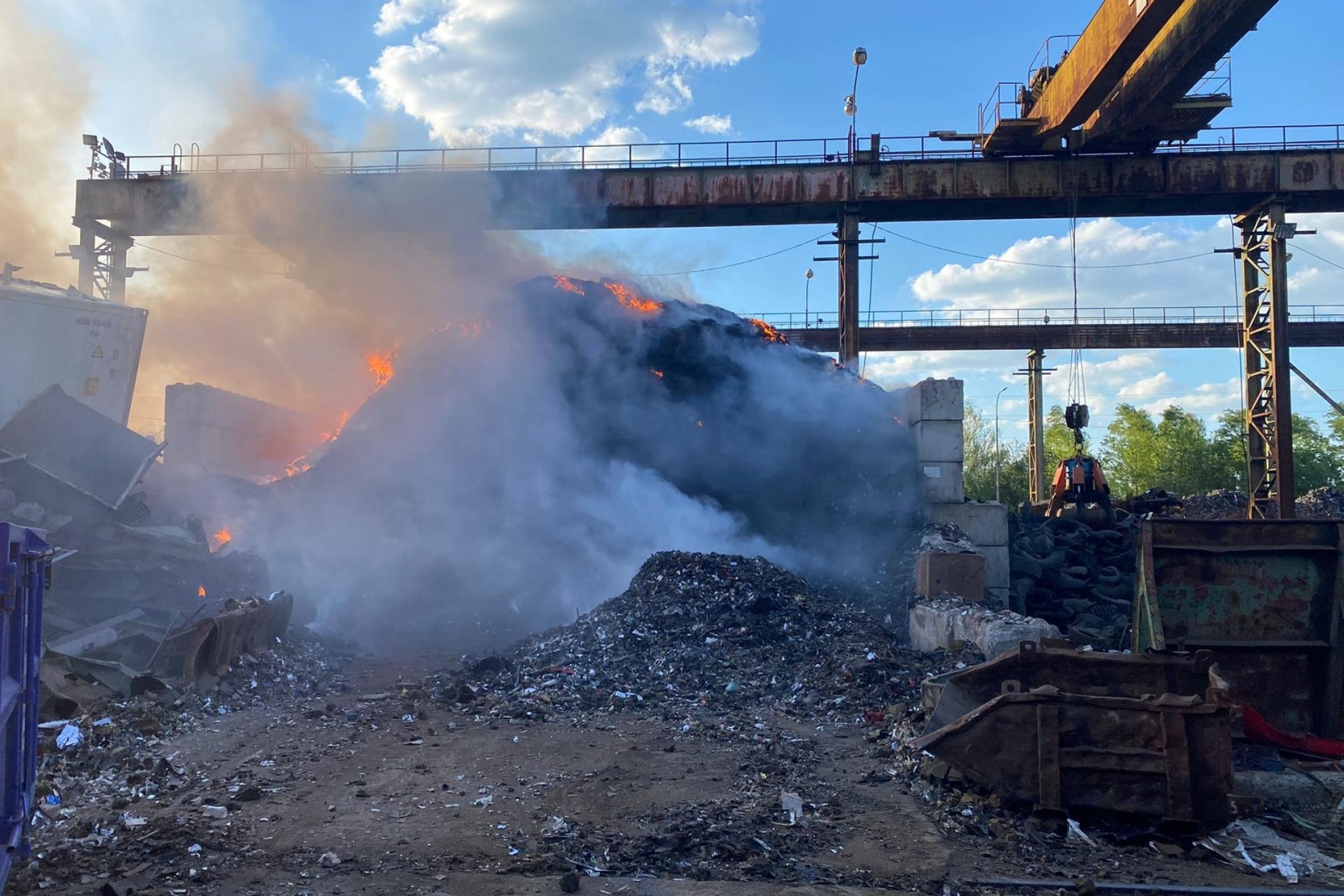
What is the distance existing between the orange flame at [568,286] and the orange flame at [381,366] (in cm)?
377

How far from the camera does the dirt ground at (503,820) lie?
4.26m

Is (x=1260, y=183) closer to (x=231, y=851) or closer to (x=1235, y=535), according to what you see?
(x=1235, y=535)

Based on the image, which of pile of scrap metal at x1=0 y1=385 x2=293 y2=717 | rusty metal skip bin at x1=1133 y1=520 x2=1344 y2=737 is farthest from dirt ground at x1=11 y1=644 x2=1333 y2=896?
rusty metal skip bin at x1=1133 y1=520 x2=1344 y2=737

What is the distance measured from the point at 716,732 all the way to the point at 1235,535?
12.9 ft

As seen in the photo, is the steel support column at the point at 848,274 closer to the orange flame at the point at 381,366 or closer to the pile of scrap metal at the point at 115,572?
the orange flame at the point at 381,366

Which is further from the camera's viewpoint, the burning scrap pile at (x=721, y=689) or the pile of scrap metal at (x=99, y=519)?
the pile of scrap metal at (x=99, y=519)

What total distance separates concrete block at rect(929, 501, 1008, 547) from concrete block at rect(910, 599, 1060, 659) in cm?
273

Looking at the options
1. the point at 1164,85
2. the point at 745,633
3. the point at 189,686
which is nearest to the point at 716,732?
the point at 745,633

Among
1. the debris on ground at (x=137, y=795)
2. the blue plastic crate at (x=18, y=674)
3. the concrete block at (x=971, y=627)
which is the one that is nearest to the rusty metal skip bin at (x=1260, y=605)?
the concrete block at (x=971, y=627)

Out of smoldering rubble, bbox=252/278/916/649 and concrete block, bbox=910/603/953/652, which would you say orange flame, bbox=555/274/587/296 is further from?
concrete block, bbox=910/603/953/652

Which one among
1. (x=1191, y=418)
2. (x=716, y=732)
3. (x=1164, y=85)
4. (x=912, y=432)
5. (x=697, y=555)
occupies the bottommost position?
(x=716, y=732)

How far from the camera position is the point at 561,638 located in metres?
10.3

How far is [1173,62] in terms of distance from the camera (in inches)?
612

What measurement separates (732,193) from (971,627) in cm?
1410
